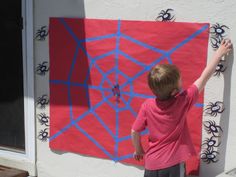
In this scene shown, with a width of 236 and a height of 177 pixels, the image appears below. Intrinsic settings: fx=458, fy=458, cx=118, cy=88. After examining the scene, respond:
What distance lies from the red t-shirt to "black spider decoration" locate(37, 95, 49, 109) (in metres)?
1.24

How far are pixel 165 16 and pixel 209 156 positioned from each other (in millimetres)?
1063

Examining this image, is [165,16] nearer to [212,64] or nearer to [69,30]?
[212,64]

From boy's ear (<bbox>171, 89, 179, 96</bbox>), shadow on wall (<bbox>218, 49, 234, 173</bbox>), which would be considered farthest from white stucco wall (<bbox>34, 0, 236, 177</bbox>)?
boy's ear (<bbox>171, 89, 179, 96</bbox>)

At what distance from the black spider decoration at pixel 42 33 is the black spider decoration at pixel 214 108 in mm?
1535

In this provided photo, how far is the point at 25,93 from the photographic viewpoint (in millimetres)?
4188

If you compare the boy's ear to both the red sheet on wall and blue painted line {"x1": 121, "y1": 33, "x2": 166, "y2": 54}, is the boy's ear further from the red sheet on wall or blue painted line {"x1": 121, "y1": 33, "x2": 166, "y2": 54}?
blue painted line {"x1": 121, "y1": 33, "x2": 166, "y2": 54}

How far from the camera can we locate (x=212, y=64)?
3.06 m

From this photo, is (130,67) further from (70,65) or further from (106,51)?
→ (70,65)

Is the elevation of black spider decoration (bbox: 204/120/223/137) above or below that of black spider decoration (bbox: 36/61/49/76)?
below

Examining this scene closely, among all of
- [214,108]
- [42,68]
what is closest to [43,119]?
[42,68]

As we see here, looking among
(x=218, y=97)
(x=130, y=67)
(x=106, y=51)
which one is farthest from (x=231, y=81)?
(x=106, y=51)

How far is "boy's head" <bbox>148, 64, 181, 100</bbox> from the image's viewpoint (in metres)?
2.83

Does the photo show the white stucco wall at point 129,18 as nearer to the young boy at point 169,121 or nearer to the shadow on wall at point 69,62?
the shadow on wall at point 69,62

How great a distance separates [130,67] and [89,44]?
41cm
